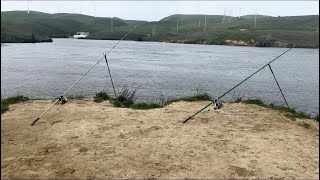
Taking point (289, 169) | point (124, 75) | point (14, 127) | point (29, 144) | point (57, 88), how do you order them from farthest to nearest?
point (124, 75)
point (57, 88)
point (14, 127)
point (29, 144)
point (289, 169)

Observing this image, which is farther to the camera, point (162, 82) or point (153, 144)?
point (162, 82)

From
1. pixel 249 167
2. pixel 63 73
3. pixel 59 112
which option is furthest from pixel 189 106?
pixel 63 73

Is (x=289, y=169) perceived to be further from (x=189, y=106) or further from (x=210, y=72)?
(x=210, y=72)

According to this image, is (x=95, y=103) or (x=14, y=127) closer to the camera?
(x=14, y=127)

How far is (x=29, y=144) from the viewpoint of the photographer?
1253 centimetres

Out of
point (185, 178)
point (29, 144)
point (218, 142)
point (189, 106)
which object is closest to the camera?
point (185, 178)

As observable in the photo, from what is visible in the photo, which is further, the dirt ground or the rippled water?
the rippled water

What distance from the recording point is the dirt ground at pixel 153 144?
35.0ft

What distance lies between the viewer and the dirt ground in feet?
35.0

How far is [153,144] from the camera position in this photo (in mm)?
12914

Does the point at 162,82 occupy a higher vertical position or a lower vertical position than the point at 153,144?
lower

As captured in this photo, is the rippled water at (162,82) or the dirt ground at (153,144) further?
the rippled water at (162,82)

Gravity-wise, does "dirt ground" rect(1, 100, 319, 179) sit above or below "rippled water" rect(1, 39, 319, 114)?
above

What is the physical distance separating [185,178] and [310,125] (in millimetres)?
9021
